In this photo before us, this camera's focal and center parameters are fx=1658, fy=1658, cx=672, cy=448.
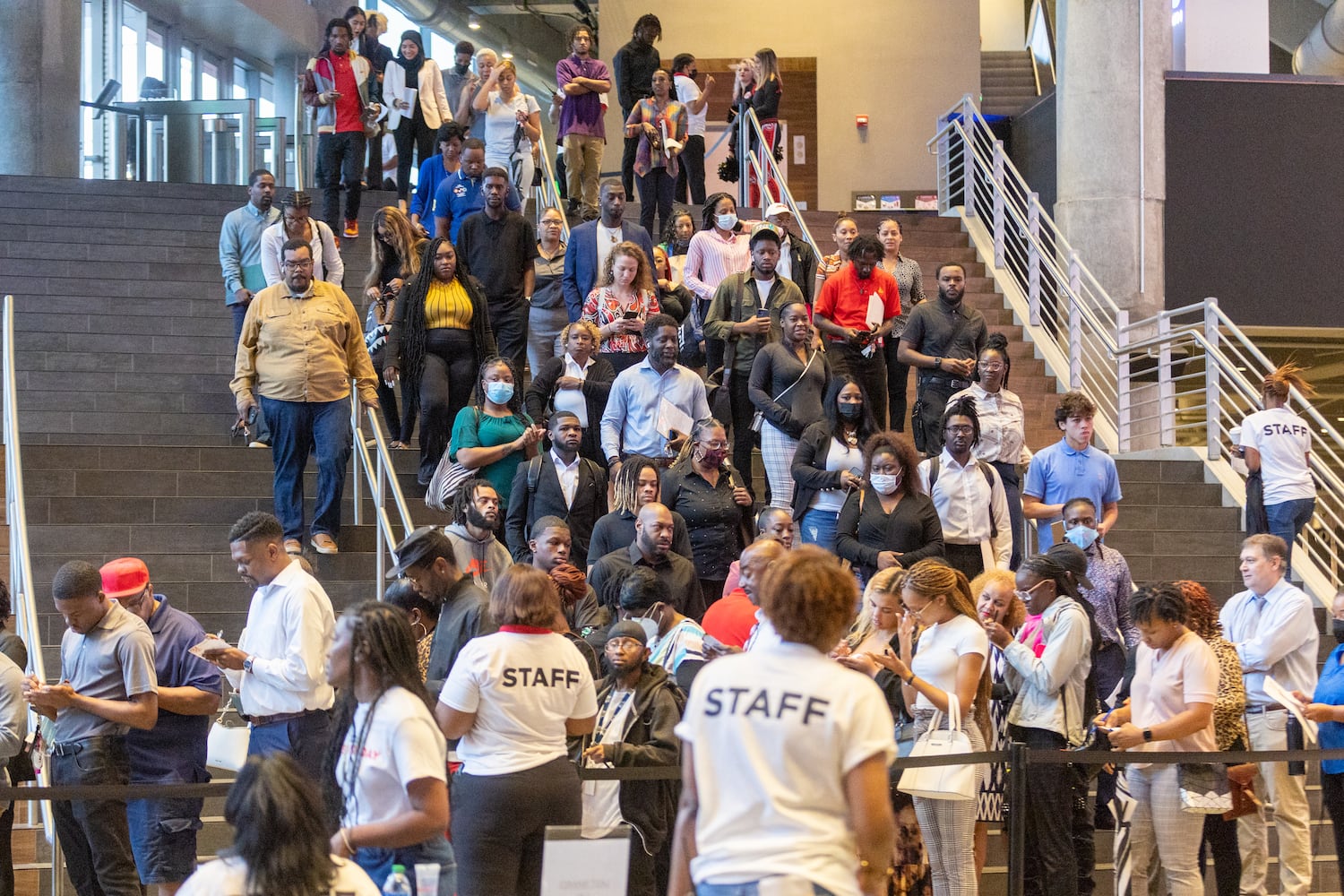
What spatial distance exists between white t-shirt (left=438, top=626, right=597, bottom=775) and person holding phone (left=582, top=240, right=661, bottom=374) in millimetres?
5224

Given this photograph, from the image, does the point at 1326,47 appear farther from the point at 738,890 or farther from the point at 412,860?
the point at 738,890

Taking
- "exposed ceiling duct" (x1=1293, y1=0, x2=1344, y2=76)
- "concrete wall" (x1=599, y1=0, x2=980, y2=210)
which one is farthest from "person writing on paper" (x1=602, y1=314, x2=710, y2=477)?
"exposed ceiling duct" (x1=1293, y1=0, x2=1344, y2=76)

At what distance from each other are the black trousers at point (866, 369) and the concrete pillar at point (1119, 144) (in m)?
5.10

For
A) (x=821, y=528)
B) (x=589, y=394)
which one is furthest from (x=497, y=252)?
(x=821, y=528)

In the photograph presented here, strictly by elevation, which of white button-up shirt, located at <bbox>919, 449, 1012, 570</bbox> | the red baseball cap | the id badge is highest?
white button-up shirt, located at <bbox>919, 449, 1012, 570</bbox>

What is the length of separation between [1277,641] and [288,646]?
167 inches

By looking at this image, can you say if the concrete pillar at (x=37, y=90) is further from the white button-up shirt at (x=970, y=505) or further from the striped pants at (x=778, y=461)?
the white button-up shirt at (x=970, y=505)

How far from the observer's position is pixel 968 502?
8820 mm

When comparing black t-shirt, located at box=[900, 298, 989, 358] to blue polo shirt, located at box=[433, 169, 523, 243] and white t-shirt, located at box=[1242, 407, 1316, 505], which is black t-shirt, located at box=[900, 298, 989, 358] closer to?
white t-shirt, located at box=[1242, 407, 1316, 505]

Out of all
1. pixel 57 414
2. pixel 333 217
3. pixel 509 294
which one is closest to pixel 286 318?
pixel 509 294

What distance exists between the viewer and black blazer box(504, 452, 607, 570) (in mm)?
8734

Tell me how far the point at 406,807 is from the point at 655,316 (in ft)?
18.6

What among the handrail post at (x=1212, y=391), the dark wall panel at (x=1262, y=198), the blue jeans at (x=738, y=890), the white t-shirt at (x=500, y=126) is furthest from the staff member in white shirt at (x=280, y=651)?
the dark wall panel at (x=1262, y=198)

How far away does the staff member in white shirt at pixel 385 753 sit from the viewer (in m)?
4.19
